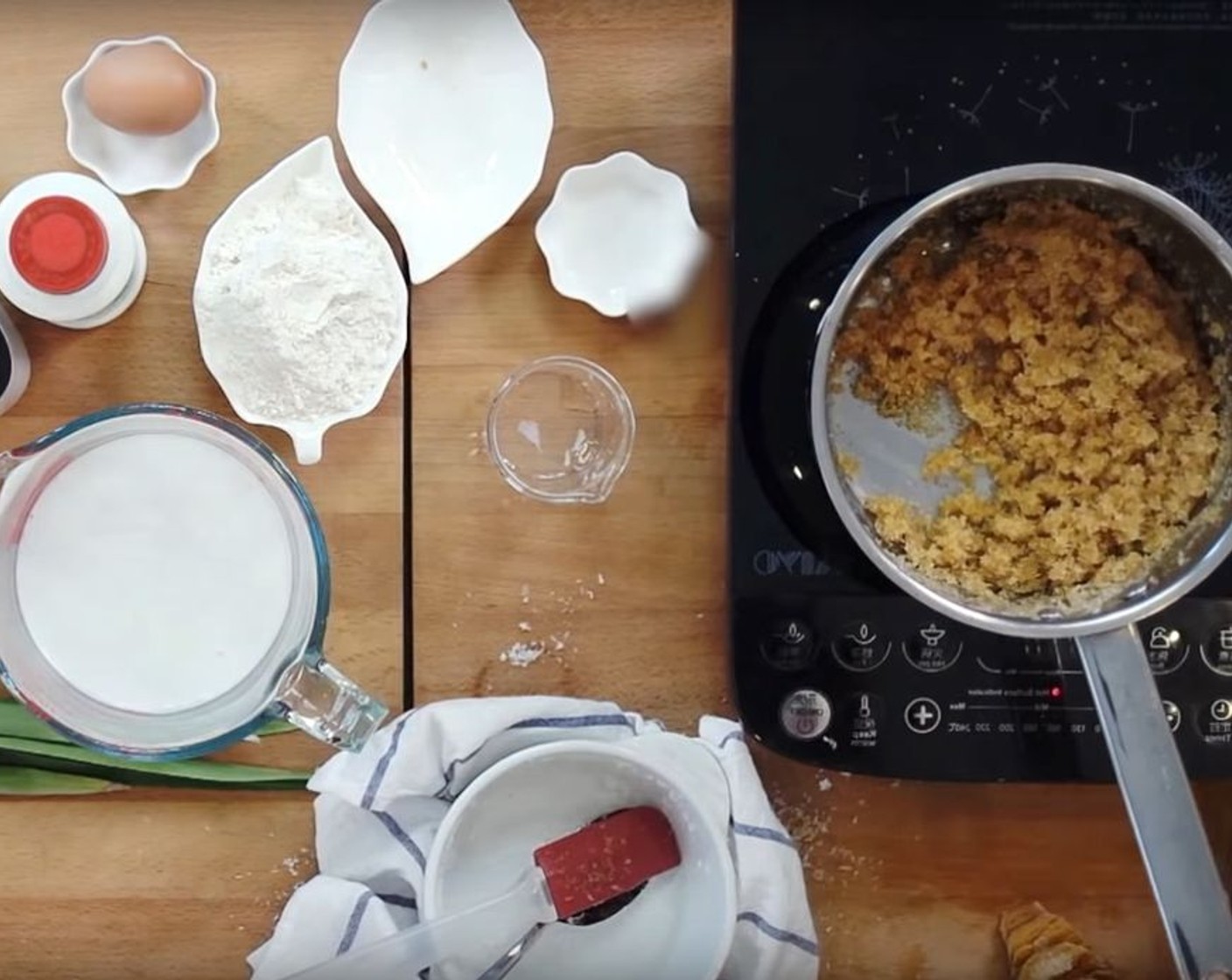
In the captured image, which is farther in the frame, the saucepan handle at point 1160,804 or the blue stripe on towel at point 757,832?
the blue stripe on towel at point 757,832

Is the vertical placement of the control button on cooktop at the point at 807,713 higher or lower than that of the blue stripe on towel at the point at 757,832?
higher

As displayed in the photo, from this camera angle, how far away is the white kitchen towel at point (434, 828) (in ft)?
2.48

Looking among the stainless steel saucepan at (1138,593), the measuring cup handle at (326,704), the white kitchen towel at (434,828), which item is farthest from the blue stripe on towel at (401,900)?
the stainless steel saucepan at (1138,593)

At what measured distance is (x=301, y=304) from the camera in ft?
2.47

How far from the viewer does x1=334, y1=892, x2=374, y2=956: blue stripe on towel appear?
76 cm

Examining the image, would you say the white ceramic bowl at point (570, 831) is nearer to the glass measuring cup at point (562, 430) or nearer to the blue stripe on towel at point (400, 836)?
the blue stripe on towel at point (400, 836)

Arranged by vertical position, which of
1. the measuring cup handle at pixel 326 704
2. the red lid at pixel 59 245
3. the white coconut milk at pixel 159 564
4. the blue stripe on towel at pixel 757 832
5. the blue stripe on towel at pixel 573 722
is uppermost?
the red lid at pixel 59 245

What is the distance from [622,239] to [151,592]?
0.31m

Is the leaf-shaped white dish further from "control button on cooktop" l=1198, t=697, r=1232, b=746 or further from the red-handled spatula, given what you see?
"control button on cooktop" l=1198, t=697, r=1232, b=746

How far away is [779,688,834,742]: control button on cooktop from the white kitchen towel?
4cm

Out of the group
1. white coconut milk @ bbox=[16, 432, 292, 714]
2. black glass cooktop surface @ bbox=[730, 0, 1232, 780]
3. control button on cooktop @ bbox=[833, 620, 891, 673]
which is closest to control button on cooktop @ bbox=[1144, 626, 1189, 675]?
black glass cooktop surface @ bbox=[730, 0, 1232, 780]

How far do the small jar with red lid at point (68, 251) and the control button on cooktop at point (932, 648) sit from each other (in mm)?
450

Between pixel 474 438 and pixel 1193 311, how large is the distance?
0.37m

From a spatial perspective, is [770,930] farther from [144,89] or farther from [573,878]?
[144,89]
